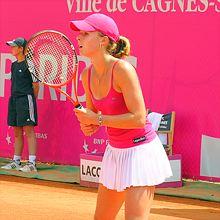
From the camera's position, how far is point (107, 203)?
3.24 meters

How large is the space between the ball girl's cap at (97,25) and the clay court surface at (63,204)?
244 centimetres

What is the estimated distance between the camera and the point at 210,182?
21.6ft

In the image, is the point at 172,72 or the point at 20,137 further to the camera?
the point at 20,137

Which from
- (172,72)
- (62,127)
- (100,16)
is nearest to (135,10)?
(172,72)

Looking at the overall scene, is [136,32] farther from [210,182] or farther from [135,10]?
[210,182]

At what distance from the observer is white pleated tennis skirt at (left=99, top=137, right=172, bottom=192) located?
312cm

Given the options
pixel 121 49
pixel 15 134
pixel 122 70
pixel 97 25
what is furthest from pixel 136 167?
pixel 15 134

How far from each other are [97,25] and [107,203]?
943 millimetres

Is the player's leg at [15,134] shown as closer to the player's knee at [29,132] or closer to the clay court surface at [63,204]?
the player's knee at [29,132]

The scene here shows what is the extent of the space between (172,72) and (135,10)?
86 cm

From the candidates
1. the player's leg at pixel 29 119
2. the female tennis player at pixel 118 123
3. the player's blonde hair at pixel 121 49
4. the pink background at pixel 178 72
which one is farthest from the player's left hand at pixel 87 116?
the player's leg at pixel 29 119

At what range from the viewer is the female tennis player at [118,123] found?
304 cm

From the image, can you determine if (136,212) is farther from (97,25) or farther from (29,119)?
(29,119)

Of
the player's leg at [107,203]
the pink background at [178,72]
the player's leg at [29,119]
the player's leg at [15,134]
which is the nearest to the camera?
the player's leg at [107,203]
